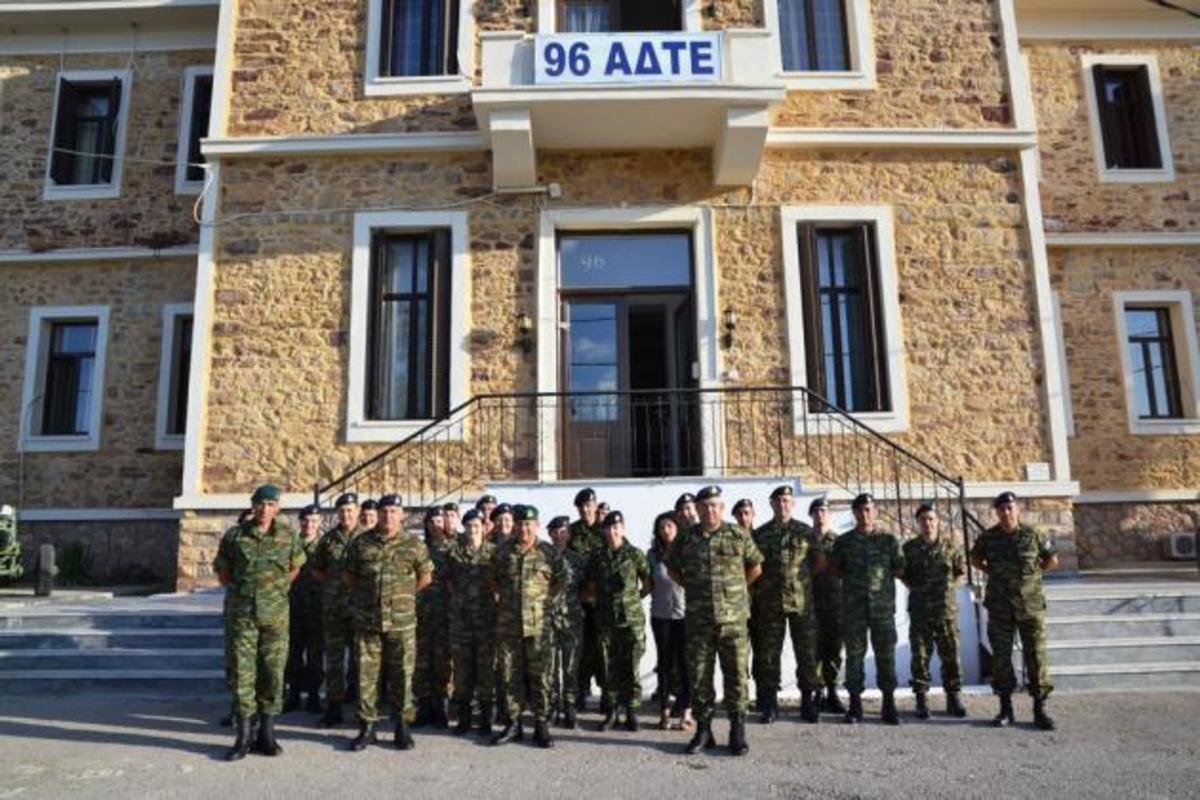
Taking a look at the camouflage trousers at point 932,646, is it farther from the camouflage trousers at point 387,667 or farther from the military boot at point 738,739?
the camouflage trousers at point 387,667

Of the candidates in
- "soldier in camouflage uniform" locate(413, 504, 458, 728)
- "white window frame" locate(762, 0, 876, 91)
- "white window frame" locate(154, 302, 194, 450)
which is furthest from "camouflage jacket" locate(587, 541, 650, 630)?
"white window frame" locate(154, 302, 194, 450)

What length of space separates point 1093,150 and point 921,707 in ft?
33.5

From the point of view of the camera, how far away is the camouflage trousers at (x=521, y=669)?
232 inches

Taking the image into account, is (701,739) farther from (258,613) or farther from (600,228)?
(600,228)

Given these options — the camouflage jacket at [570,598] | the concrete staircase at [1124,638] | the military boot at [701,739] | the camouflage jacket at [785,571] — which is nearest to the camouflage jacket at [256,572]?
the camouflage jacket at [570,598]

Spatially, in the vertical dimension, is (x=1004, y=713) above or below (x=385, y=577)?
below

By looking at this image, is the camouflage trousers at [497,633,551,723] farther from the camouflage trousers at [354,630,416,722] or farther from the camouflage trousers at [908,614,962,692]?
the camouflage trousers at [908,614,962,692]

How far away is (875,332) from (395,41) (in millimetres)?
7005

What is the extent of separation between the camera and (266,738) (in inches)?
215

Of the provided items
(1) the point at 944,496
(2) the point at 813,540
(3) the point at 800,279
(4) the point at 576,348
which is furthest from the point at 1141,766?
(4) the point at 576,348

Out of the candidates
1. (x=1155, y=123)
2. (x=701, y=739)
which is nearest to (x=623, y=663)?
(x=701, y=739)

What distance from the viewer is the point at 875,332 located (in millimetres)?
10133

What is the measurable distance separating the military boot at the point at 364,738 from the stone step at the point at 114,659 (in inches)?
91.5

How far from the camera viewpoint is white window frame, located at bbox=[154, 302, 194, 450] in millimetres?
11906
